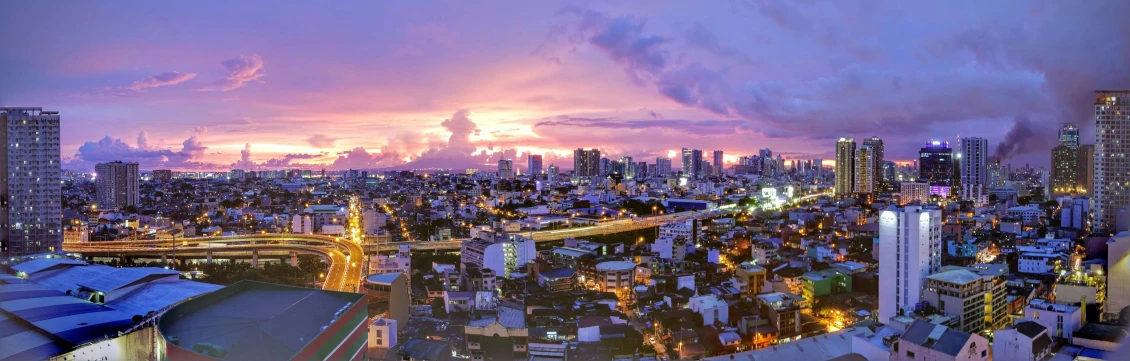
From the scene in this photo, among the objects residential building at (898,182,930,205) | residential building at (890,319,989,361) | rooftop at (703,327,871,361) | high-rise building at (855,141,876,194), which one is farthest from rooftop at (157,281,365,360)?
high-rise building at (855,141,876,194)

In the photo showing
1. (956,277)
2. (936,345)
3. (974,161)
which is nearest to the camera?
(936,345)

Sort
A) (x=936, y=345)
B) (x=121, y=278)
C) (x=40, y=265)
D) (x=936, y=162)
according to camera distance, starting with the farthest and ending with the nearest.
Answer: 1. (x=936, y=162)
2. (x=40, y=265)
3. (x=121, y=278)
4. (x=936, y=345)

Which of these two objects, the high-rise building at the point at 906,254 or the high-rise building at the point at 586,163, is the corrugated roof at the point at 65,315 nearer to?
the high-rise building at the point at 906,254

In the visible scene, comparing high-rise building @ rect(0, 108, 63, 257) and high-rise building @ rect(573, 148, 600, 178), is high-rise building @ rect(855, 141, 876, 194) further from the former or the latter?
high-rise building @ rect(0, 108, 63, 257)

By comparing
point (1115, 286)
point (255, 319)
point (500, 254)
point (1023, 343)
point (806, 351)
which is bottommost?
Result: point (806, 351)

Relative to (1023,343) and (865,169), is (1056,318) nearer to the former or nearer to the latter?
(1023,343)

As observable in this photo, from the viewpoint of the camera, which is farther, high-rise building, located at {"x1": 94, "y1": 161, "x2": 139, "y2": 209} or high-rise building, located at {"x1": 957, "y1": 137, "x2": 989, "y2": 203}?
high-rise building, located at {"x1": 957, "y1": 137, "x2": 989, "y2": 203}

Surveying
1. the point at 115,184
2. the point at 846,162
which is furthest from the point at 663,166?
the point at 115,184

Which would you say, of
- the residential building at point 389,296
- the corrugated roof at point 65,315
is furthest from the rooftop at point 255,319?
the residential building at point 389,296
